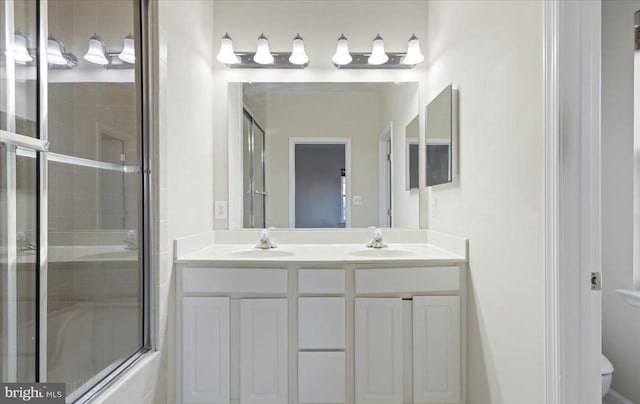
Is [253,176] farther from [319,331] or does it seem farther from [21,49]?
[21,49]

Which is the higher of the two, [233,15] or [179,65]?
[233,15]

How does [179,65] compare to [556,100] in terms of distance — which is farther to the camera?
[179,65]

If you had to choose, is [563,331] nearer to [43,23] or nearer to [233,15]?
[43,23]

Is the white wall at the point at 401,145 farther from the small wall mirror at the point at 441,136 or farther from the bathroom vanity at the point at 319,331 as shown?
the bathroom vanity at the point at 319,331

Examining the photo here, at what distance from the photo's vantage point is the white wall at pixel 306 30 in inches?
87.4

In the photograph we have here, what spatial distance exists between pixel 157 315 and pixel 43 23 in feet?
3.95

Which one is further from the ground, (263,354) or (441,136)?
(441,136)

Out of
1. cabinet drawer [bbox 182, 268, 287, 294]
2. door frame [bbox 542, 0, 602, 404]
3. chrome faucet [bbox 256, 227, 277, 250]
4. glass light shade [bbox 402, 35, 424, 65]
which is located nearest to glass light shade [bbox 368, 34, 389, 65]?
glass light shade [bbox 402, 35, 424, 65]

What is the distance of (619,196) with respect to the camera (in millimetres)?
1898

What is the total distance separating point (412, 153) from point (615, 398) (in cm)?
183

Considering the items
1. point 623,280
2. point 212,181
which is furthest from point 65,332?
point 623,280

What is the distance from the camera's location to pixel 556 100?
102 cm

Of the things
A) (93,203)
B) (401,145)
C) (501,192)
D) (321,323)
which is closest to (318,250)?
(321,323)

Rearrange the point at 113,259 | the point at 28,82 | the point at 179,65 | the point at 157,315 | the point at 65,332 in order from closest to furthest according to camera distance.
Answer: the point at 28,82, the point at 65,332, the point at 113,259, the point at 157,315, the point at 179,65
